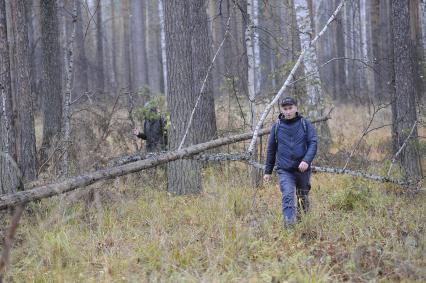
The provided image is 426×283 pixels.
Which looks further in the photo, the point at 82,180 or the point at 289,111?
the point at 289,111

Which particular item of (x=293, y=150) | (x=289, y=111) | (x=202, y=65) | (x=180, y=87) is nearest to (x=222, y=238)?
(x=293, y=150)

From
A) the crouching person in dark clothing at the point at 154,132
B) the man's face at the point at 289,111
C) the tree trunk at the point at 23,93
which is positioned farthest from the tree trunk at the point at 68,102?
the man's face at the point at 289,111

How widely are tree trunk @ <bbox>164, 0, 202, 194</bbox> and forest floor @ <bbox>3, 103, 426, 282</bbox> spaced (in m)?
0.41

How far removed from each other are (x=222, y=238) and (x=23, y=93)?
4.28m

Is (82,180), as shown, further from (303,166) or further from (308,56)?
(308,56)

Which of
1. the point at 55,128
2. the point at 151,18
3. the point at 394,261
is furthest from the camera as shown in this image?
the point at 151,18

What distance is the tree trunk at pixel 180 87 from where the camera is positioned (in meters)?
7.85

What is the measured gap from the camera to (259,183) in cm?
806

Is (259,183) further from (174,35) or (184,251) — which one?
(184,251)

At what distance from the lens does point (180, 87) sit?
789 cm

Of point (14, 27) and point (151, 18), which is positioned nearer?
point (14, 27)

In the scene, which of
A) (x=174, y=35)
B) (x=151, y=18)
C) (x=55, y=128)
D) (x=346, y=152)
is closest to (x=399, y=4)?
(x=346, y=152)

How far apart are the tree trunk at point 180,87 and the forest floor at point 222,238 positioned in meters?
0.41

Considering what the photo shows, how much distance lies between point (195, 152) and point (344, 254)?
2460mm
